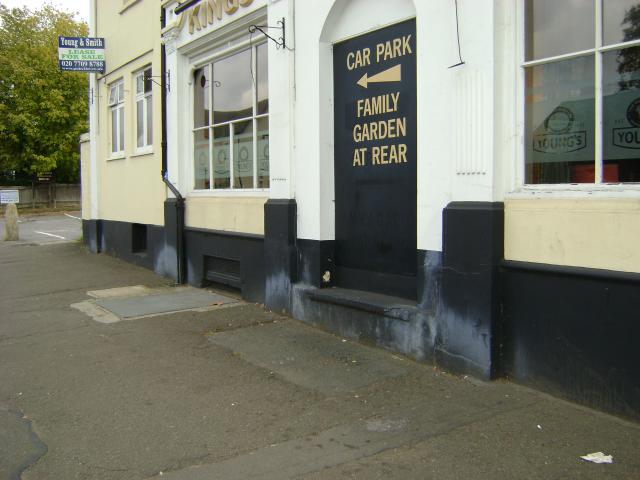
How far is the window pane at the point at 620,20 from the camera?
423cm

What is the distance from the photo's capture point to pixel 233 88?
9086 mm

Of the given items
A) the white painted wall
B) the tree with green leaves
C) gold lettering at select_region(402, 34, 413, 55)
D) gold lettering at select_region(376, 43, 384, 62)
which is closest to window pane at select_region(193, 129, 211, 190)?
the white painted wall

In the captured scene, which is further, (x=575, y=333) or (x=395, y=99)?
(x=395, y=99)

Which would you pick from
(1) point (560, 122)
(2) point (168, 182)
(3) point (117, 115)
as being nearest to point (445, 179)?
(1) point (560, 122)

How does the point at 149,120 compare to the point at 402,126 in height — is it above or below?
above

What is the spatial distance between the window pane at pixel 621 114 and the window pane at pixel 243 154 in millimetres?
5174

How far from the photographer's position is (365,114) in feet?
21.5

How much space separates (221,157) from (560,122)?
5.76 meters

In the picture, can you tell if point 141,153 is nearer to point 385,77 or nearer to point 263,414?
point 385,77

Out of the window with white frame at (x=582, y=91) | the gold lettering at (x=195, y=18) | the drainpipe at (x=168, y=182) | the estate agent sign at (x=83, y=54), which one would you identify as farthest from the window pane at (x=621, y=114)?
the estate agent sign at (x=83, y=54)

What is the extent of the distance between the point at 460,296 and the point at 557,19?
2.28m

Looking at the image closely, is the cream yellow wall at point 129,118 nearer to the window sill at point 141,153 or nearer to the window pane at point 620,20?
the window sill at point 141,153

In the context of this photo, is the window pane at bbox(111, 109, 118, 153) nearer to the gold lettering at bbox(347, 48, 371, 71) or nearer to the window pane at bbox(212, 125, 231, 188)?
the window pane at bbox(212, 125, 231, 188)

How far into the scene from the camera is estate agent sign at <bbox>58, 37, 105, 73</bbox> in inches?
531
